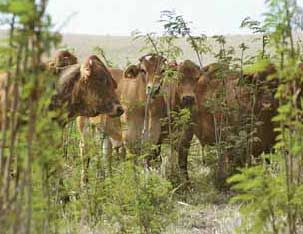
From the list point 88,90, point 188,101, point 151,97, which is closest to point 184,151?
point 188,101

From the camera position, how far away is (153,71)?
11852mm

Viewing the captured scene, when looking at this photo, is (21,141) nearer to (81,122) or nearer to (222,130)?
(222,130)

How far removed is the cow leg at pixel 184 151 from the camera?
36.0 ft

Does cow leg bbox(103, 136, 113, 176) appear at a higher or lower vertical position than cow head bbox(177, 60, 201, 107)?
lower

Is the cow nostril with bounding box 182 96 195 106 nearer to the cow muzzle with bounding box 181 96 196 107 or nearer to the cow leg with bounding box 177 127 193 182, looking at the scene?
the cow muzzle with bounding box 181 96 196 107

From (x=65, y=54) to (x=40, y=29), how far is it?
7.16 meters

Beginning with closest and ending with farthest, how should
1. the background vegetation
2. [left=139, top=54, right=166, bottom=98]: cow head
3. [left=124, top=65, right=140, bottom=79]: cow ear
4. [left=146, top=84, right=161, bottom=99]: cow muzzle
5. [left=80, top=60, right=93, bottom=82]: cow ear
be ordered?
the background vegetation < [left=80, top=60, right=93, bottom=82]: cow ear < [left=139, top=54, right=166, bottom=98]: cow head < [left=146, top=84, right=161, bottom=99]: cow muzzle < [left=124, top=65, right=140, bottom=79]: cow ear

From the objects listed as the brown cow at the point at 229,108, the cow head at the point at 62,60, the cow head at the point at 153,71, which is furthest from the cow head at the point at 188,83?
the cow head at the point at 62,60

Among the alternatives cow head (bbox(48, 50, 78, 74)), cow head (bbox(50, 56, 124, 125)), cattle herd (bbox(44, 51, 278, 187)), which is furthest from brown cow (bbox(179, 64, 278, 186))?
cow head (bbox(48, 50, 78, 74))

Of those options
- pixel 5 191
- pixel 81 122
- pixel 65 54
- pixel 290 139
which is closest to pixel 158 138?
pixel 81 122

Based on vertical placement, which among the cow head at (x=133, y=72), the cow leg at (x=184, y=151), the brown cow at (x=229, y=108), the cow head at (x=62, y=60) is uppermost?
the cow head at (x=62, y=60)

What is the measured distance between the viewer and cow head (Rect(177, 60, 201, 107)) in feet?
37.5

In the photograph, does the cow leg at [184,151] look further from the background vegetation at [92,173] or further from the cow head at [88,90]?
the background vegetation at [92,173]

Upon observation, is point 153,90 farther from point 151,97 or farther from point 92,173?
point 92,173
